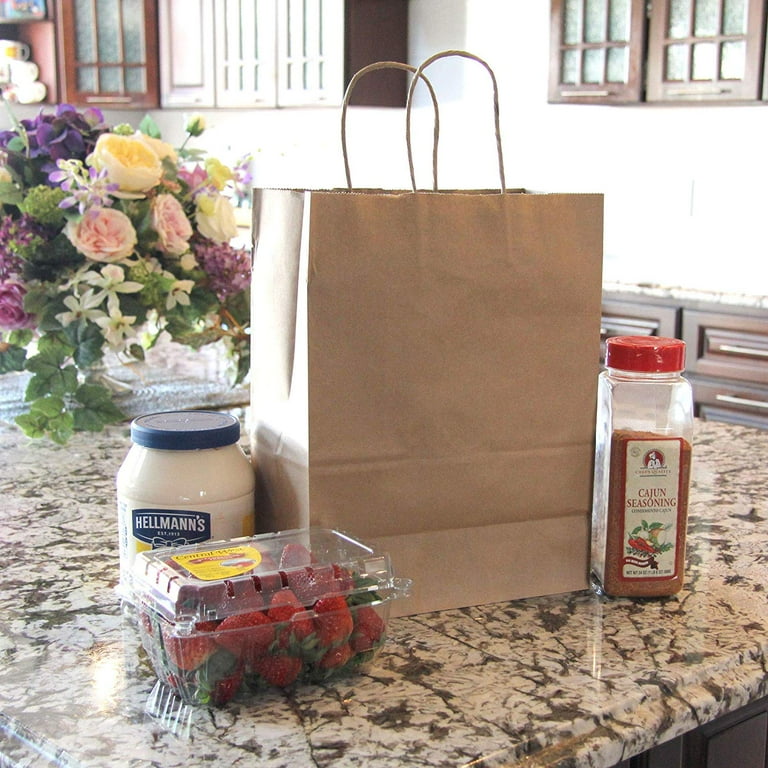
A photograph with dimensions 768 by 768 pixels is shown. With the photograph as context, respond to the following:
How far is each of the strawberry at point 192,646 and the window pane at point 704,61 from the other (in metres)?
2.82

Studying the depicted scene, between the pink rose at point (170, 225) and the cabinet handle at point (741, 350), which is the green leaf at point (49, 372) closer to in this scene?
the pink rose at point (170, 225)

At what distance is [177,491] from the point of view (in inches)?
32.2

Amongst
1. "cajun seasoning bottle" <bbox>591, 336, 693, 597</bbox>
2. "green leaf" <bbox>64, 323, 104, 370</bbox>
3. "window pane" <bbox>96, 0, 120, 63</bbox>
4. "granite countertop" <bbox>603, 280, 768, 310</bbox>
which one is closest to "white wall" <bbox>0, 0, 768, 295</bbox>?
"granite countertop" <bbox>603, 280, 768, 310</bbox>

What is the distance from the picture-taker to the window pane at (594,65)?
3338 millimetres

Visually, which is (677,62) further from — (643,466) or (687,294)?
(643,466)

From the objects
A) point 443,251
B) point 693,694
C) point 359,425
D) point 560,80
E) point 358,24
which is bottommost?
point 693,694

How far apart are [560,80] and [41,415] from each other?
8.41 feet

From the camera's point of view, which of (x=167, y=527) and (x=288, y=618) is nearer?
(x=288, y=618)

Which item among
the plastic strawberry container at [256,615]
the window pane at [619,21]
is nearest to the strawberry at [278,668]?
the plastic strawberry container at [256,615]

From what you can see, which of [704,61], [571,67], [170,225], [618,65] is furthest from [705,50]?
[170,225]

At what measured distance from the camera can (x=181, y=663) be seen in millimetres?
666

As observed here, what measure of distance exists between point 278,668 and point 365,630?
0.07 metres

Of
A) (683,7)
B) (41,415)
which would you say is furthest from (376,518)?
(683,7)

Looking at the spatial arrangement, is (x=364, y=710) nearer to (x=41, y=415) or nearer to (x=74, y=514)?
(x=74, y=514)
